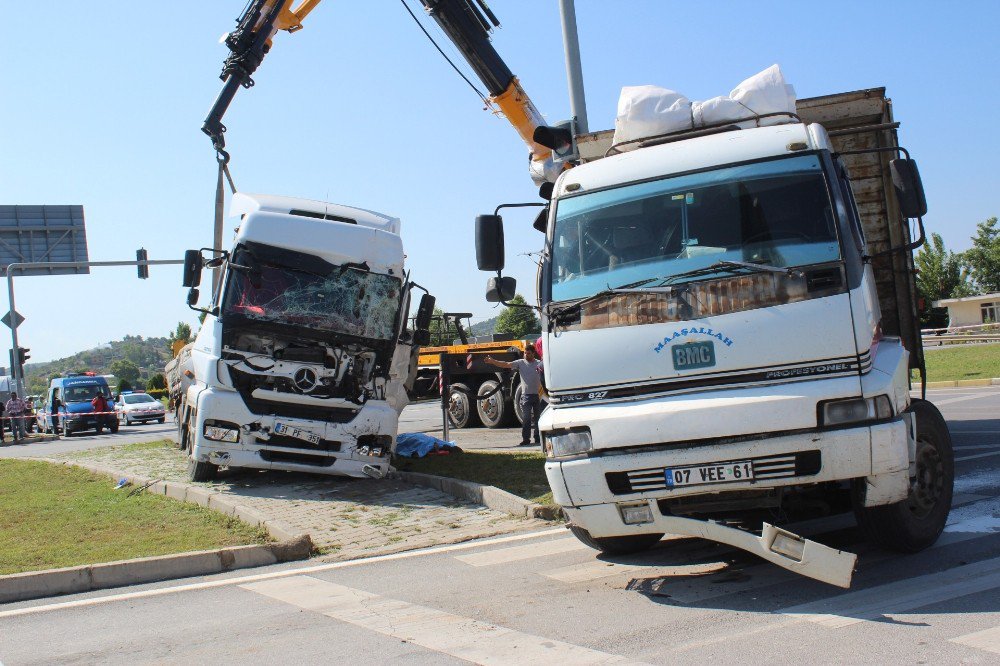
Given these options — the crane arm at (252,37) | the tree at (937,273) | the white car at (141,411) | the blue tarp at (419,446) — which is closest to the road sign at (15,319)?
the white car at (141,411)

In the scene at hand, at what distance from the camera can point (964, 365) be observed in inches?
1086

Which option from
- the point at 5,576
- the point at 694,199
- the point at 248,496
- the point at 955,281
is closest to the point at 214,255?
the point at 248,496

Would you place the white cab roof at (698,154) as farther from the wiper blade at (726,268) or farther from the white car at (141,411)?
the white car at (141,411)

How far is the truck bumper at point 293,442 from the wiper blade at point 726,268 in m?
6.26

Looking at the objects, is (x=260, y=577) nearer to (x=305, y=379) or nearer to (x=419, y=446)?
(x=305, y=379)

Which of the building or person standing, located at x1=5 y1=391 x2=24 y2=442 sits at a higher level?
the building

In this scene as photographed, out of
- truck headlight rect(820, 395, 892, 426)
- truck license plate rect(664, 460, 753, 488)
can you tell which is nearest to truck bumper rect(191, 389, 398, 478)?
truck license plate rect(664, 460, 753, 488)

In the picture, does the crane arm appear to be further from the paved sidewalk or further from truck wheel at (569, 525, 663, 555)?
truck wheel at (569, 525, 663, 555)

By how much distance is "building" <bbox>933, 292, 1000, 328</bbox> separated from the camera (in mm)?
61400

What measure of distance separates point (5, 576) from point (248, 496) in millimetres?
3911

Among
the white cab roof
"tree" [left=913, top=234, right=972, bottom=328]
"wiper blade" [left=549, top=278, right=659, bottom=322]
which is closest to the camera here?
"wiper blade" [left=549, top=278, right=659, bottom=322]

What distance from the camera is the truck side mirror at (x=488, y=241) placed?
7.17 metres

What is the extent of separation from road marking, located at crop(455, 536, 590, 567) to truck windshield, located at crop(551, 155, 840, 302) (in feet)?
6.84

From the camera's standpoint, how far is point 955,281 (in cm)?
6191
